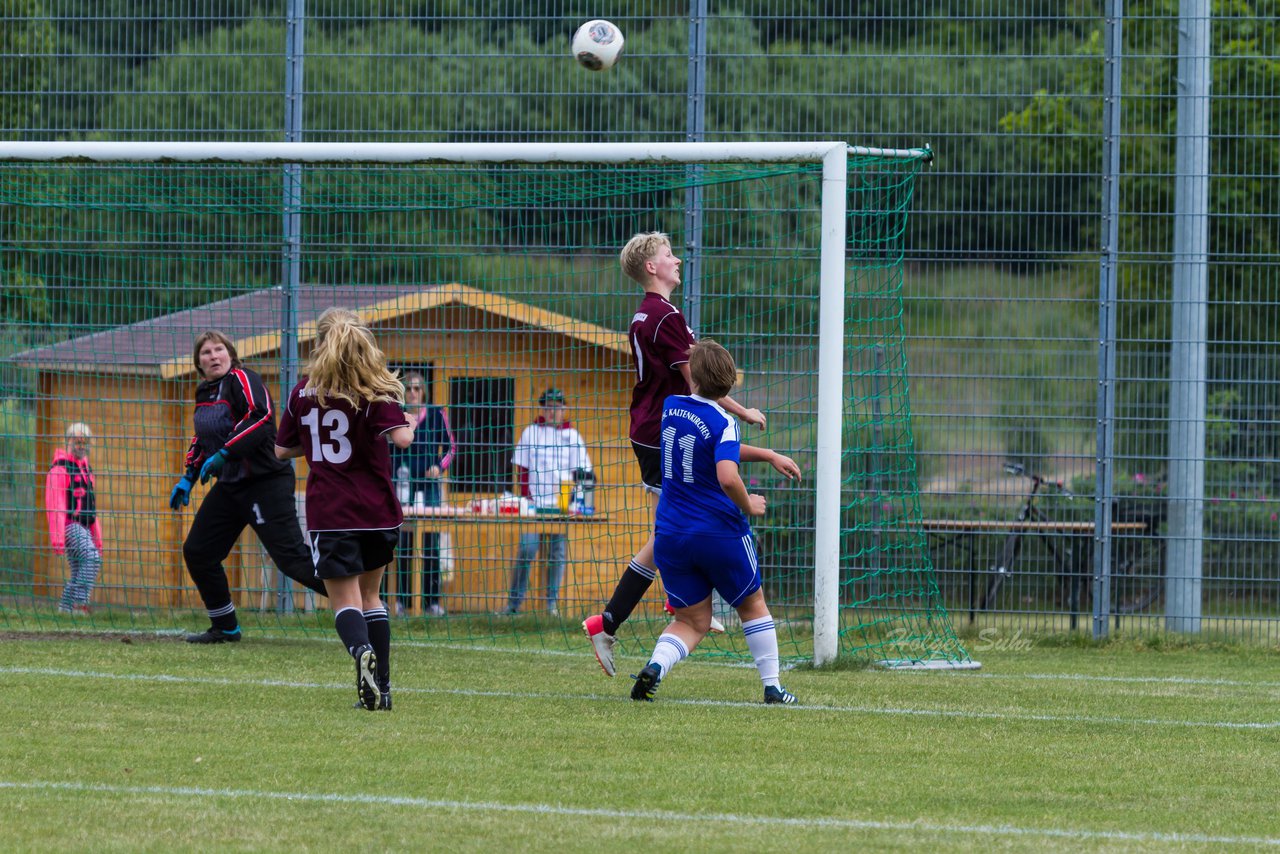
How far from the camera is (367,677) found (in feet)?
22.6

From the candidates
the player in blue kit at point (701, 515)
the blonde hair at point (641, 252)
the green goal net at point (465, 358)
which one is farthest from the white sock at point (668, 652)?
the green goal net at point (465, 358)

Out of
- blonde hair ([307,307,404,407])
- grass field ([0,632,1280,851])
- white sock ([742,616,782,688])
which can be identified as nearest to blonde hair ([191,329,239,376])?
grass field ([0,632,1280,851])

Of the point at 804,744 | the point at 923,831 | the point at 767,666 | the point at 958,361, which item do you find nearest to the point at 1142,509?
the point at 958,361

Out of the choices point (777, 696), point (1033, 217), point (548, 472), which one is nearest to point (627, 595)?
point (777, 696)

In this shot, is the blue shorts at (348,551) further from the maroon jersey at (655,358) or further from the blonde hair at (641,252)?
the blonde hair at (641,252)

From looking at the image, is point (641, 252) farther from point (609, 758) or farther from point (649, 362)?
point (609, 758)

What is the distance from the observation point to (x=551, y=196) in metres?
10.4

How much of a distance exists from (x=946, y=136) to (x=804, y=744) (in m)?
6.03

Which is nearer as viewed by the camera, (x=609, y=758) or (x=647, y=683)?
(x=609, y=758)

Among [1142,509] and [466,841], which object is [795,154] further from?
[466,841]

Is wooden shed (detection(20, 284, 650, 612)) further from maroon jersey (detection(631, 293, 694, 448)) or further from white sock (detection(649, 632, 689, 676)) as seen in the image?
white sock (detection(649, 632, 689, 676))

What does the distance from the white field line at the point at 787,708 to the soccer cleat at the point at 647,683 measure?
77 millimetres

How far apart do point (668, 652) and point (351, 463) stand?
1592 millimetres

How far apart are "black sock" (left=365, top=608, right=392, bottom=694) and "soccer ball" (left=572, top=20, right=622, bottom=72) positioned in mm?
3756
